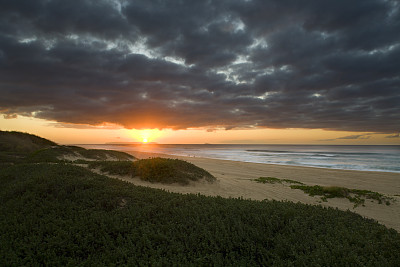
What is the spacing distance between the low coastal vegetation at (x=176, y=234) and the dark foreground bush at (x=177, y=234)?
2cm

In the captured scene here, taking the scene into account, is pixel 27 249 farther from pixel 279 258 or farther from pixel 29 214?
pixel 279 258

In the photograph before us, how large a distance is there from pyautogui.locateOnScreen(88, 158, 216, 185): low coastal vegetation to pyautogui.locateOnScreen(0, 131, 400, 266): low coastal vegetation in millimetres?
6576

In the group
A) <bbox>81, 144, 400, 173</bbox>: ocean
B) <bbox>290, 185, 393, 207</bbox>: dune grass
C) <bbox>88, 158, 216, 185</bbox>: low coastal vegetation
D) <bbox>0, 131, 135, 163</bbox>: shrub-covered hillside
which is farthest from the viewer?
<bbox>81, 144, 400, 173</bbox>: ocean

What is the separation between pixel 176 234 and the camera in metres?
5.81

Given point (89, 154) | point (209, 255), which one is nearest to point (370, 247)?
point (209, 255)

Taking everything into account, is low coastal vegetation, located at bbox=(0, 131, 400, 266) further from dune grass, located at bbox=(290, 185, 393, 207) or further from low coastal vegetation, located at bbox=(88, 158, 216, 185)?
dune grass, located at bbox=(290, 185, 393, 207)

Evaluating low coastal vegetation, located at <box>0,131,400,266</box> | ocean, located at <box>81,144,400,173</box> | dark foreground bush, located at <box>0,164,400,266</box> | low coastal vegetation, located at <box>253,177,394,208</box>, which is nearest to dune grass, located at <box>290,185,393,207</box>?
low coastal vegetation, located at <box>253,177,394,208</box>

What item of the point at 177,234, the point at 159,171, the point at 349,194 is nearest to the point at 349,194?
the point at 349,194

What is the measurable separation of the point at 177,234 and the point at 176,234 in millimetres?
39

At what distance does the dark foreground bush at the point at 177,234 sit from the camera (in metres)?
4.91

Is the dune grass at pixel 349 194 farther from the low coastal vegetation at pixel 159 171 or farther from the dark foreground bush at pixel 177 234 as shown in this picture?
the low coastal vegetation at pixel 159 171

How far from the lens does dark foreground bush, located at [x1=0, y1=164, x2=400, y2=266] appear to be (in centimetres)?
491

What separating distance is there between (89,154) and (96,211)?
85.2ft

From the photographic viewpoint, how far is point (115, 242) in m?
5.71
